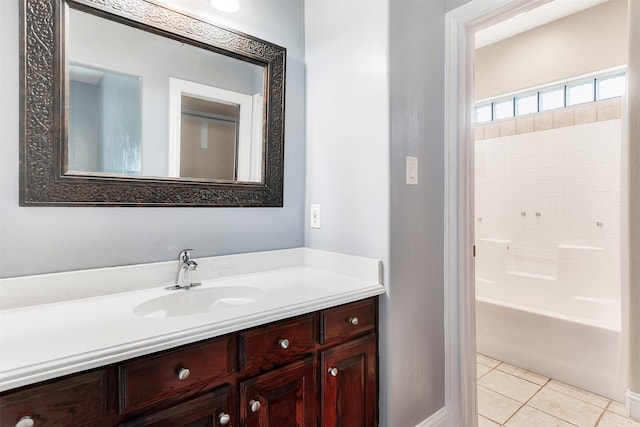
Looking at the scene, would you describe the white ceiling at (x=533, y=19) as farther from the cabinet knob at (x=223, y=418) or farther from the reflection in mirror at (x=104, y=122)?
the cabinet knob at (x=223, y=418)

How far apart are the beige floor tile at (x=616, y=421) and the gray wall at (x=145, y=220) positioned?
1862 mm

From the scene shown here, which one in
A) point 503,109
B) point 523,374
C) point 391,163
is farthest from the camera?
point 503,109

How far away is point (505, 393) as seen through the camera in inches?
81.6

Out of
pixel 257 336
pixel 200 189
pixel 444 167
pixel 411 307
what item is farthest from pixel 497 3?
pixel 257 336

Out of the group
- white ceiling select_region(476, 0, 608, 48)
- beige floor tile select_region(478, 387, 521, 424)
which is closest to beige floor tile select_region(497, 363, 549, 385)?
beige floor tile select_region(478, 387, 521, 424)

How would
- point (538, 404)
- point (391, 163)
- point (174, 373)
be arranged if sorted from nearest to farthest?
point (174, 373)
point (391, 163)
point (538, 404)

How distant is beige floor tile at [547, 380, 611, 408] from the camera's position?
1949mm

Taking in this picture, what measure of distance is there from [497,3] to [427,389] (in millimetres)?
1744

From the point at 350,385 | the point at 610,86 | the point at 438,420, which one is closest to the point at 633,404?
the point at 438,420

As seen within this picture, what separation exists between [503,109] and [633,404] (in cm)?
252

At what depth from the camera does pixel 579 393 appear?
2.04 m

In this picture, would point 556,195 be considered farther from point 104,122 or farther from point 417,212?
point 104,122

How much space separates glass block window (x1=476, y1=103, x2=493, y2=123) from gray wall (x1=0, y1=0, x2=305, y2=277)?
243 cm

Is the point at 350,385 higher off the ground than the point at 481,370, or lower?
higher
